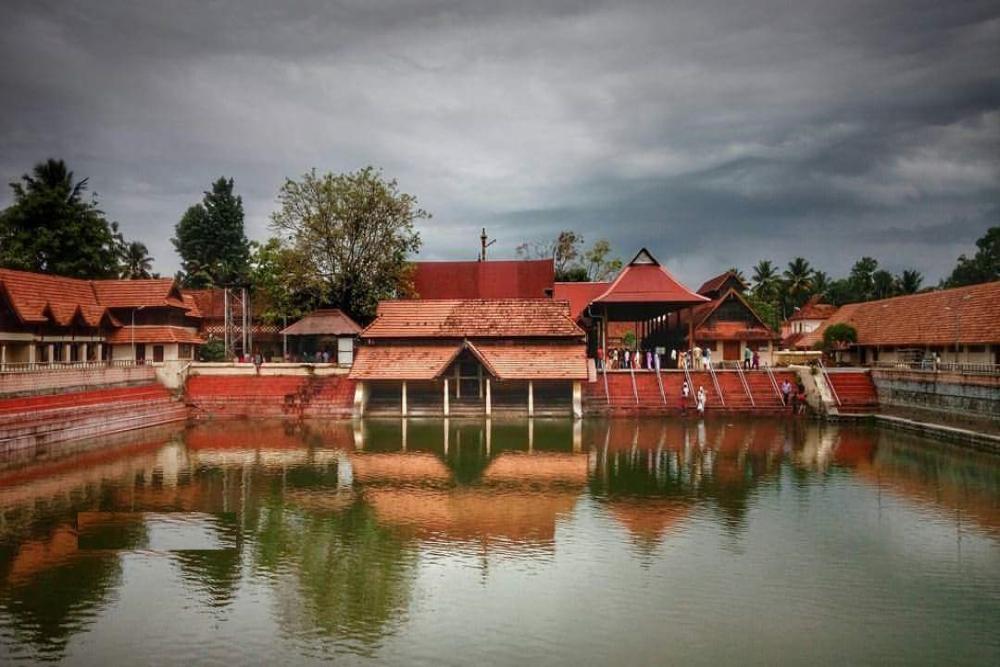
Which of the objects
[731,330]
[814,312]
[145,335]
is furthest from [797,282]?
[145,335]

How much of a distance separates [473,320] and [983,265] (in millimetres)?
57084

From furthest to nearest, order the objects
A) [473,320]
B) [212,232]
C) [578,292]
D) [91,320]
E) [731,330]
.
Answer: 1. [212,232]
2. [578,292]
3. [731,330]
4. [473,320]
5. [91,320]

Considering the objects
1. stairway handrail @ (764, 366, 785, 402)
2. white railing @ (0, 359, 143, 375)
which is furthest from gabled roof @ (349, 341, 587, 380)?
white railing @ (0, 359, 143, 375)

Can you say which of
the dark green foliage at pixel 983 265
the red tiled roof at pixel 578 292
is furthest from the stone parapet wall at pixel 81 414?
the dark green foliage at pixel 983 265

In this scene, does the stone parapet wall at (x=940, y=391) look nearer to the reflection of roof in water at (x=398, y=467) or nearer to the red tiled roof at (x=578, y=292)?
the red tiled roof at (x=578, y=292)

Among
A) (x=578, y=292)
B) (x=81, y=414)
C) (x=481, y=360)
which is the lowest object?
(x=81, y=414)

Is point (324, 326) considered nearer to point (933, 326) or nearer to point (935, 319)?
point (933, 326)

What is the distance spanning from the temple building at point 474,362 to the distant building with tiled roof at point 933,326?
48.2 ft

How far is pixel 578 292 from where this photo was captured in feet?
144

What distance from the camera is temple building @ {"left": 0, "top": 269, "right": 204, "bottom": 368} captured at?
96.2 feet

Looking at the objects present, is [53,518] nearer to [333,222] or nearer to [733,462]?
[733,462]

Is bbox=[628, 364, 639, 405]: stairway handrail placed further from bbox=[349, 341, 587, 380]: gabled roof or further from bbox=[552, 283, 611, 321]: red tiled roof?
bbox=[552, 283, 611, 321]: red tiled roof

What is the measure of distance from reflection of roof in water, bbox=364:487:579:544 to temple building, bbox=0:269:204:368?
20.6 metres

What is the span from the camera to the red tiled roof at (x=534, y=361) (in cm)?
3072
